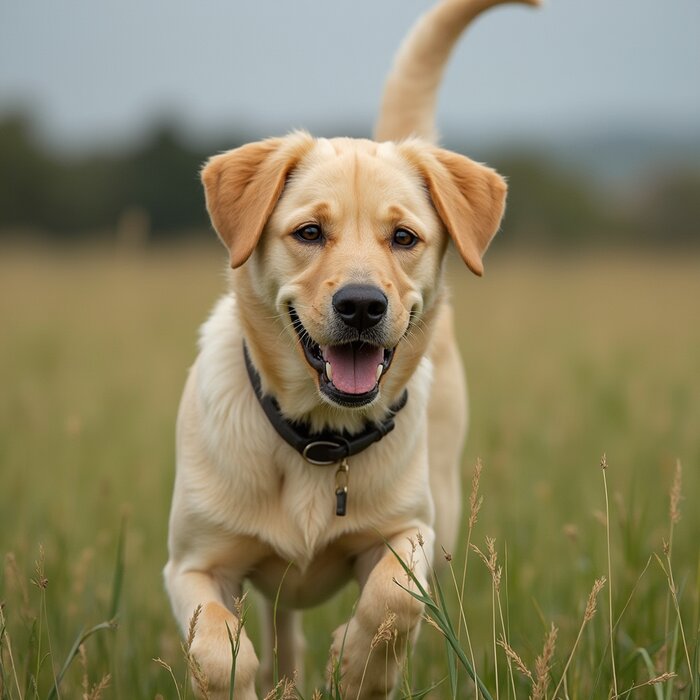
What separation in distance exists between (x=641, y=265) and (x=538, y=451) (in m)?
12.8

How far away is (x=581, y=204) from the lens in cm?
4769

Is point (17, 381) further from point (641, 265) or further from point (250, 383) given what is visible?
point (641, 265)

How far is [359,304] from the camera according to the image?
326 cm

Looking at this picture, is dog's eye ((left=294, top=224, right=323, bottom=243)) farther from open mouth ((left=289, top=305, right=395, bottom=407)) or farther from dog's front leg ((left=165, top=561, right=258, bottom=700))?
dog's front leg ((left=165, top=561, right=258, bottom=700))

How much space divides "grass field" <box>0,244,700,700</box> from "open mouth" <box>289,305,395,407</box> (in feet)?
2.65

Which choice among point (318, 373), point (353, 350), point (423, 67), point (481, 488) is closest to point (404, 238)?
point (353, 350)

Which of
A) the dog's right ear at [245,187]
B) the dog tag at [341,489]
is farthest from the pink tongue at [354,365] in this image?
the dog's right ear at [245,187]

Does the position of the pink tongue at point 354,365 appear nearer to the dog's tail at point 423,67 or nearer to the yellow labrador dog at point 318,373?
the yellow labrador dog at point 318,373

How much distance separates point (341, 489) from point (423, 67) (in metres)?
2.21

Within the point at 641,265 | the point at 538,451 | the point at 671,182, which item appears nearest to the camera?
the point at 538,451

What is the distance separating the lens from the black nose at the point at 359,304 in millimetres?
3258

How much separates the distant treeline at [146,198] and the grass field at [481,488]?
23.0m

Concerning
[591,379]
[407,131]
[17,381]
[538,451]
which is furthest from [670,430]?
[17,381]

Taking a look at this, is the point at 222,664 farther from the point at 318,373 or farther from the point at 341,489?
the point at 318,373
